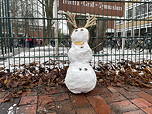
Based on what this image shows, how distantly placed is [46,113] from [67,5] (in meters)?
3.04

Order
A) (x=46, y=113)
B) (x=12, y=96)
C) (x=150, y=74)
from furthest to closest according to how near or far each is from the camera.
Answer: (x=150, y=74) < (x=12, y=96) < (x=46, y=113)

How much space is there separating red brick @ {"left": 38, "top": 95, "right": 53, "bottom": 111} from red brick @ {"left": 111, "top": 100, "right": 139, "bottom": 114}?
859 millimetres

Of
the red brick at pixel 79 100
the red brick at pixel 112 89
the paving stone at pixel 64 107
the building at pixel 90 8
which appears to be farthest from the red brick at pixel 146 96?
the building at pixel 90 8

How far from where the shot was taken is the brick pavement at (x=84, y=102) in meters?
1.84

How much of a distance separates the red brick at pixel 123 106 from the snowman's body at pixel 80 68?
1.49 feet

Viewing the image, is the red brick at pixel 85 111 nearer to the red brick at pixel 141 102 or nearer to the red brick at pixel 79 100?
the red brick at pixel 79 100

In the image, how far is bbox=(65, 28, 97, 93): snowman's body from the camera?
2.17 meters

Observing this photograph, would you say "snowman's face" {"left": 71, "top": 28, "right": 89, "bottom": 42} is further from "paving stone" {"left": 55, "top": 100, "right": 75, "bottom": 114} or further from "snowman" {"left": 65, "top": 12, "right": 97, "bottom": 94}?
"paving stone" {"left": 55, "top": 100, "right": 75, "bottom": 114}

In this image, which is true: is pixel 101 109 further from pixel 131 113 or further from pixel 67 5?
pixel 67 5

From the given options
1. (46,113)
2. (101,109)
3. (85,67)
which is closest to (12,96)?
(46,113)

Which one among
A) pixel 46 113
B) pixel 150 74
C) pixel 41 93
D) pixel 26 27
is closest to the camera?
pixel 46 113

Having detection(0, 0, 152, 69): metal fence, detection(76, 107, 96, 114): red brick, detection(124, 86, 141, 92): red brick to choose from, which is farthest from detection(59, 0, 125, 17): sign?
detection(76, 107, 96, 114): red brick

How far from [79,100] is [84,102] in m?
0.10

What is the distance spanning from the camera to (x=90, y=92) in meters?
2.42
